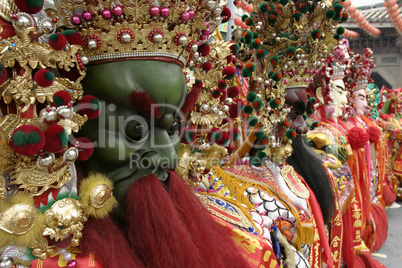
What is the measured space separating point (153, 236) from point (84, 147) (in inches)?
11.6

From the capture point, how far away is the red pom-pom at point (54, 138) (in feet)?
2.31

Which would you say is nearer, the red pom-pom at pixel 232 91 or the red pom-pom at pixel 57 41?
the red pom-pom at pixel 57 41

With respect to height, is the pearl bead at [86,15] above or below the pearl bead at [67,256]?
above

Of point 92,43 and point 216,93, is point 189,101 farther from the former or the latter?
point 92,43

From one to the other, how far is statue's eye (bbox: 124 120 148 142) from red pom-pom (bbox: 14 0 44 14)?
1.16 feet

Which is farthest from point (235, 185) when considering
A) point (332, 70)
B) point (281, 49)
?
point (332, 70)

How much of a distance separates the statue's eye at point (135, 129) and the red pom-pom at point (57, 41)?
267 mm

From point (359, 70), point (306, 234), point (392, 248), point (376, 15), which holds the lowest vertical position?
point (392, 248)

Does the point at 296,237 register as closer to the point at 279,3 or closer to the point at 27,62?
the point at 279,3

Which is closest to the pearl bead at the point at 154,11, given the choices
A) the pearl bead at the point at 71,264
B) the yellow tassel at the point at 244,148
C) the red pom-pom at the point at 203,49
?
the red pom-pom at the point at 203,49

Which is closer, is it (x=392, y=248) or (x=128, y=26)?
(x=128, y=26)

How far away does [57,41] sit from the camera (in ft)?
2.37

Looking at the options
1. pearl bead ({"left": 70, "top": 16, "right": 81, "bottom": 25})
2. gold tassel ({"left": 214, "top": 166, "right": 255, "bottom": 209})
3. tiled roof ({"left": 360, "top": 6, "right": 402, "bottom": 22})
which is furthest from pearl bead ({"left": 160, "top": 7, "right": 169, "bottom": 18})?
tiled roof ({"left": 360, "top": 6, "right": 402, "bottom": 22})

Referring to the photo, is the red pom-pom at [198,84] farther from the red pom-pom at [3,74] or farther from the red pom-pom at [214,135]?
the red pom-pom at [3,74]
